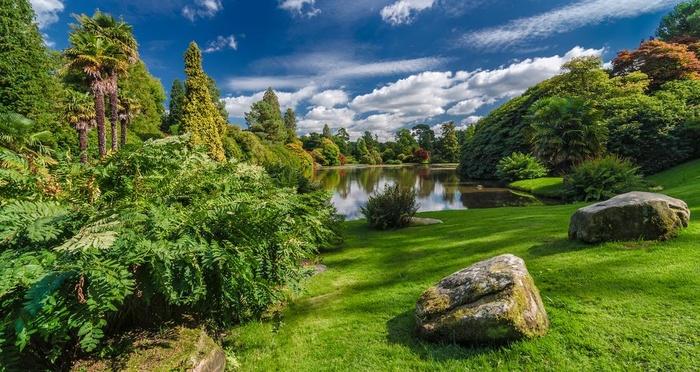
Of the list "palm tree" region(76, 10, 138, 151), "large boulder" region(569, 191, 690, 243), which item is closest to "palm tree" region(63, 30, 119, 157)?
"palm tree" region(76, 10, 138, 151)

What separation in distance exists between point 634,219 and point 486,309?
298 cm

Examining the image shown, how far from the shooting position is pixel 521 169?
2473cm

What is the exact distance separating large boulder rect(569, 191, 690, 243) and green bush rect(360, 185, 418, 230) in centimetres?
483

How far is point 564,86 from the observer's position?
98.0 feet

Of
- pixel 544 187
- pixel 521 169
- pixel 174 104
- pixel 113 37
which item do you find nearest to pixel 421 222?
pixel 544 187

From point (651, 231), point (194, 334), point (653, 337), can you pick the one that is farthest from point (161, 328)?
point (651, 231)

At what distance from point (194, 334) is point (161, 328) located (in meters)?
0.29

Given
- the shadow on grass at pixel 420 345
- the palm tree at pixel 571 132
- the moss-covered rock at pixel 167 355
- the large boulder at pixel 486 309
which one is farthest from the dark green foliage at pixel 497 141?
the moss-covered rock at pixel 167 355

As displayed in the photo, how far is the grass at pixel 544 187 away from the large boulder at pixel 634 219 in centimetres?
1353

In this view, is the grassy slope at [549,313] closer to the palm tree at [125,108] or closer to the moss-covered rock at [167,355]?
the moss-covered rock at [167,355]

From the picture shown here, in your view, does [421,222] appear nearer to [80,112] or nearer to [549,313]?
[549,313]

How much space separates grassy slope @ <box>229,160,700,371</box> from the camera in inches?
93.5

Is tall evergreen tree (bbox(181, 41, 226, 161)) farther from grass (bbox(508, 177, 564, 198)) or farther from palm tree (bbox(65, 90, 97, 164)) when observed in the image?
grass (bbox(508, 177, 564, 198))

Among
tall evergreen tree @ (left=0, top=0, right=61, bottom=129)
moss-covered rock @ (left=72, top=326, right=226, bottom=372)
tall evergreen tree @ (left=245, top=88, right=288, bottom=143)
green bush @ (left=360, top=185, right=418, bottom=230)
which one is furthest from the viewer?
tall evergreen tree @ (left=245, top=88, right=288, bottom=143)
